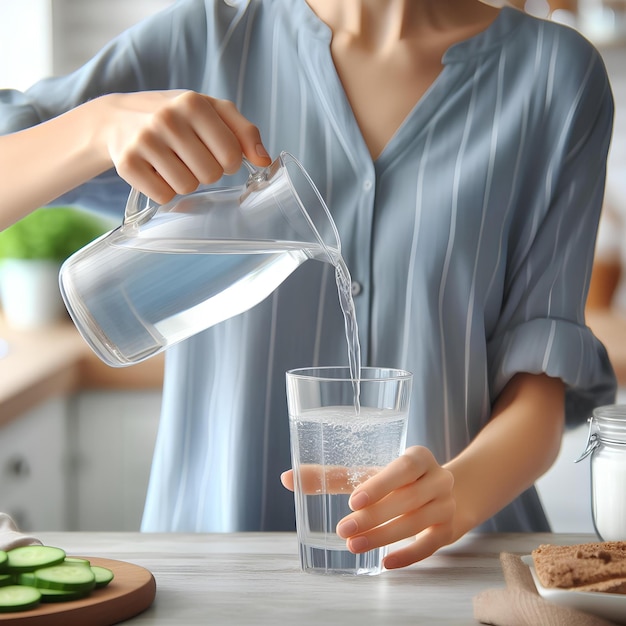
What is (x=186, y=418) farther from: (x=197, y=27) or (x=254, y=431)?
(x=197, y=27)

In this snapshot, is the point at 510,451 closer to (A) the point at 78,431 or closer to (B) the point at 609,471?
(B) the point at 609,471

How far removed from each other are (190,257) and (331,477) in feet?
0.73

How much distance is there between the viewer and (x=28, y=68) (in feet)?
9.80

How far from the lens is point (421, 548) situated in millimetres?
840

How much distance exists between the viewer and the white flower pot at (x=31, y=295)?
2.71 meters

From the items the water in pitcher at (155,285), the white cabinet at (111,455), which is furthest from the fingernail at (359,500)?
the white cabinet at (111,455)

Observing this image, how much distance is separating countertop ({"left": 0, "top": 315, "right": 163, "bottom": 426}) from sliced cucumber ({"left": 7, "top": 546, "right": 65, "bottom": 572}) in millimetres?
1124

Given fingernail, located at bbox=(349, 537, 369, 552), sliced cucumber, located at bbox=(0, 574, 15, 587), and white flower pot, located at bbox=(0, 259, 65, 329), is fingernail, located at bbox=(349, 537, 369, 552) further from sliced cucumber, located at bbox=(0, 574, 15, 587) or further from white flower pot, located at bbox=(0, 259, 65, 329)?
white flower pot, located at bbox=(0, 259, 65, 329)

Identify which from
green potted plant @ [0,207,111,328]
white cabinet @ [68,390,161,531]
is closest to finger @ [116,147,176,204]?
white cabinet @ [68,390,161,531]

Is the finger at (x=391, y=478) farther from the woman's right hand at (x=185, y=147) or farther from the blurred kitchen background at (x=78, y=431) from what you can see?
the blurred kitchen background at (x=78, y=431)

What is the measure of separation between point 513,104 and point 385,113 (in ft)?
0.53

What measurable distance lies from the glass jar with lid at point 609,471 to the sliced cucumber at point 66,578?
480 mm

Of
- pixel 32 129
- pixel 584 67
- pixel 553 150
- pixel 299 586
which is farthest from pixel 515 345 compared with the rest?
pixel 32 129

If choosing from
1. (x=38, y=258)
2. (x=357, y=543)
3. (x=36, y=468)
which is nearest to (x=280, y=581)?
(x=357, y=543)
